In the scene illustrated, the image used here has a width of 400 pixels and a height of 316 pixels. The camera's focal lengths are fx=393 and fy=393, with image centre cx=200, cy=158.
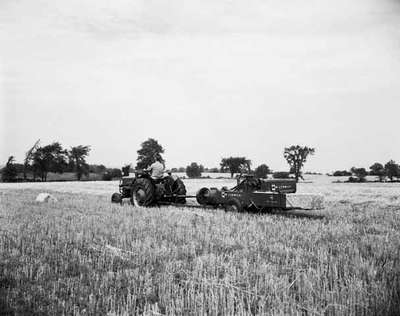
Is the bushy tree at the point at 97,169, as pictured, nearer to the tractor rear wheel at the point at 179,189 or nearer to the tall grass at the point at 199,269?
the tractor rear wheel at the point at 179,189

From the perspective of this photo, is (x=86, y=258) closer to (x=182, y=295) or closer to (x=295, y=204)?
(x=182, y=295)

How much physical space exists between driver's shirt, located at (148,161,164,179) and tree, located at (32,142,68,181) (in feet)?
184

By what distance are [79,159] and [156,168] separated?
6552 centimetres

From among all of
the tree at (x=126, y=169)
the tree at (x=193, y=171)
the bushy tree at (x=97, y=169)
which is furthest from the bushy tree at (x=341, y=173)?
the tree at (x=126, y=169)

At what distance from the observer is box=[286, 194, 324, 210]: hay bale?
28.0ft

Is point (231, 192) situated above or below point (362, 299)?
above

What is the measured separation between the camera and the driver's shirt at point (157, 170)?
11547mm

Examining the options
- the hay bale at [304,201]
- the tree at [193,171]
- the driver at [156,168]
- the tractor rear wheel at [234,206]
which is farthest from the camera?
the tree at [193,171]

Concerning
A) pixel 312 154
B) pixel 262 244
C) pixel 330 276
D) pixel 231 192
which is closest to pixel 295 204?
pixel 231 192

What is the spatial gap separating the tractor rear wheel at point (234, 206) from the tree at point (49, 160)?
58.3m

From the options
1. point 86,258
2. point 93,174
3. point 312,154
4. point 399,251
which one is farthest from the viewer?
point 93,174

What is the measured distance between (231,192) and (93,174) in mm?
66765

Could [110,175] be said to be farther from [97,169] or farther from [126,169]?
[126,169]

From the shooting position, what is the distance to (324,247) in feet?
18.2
